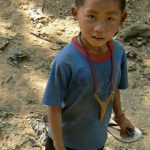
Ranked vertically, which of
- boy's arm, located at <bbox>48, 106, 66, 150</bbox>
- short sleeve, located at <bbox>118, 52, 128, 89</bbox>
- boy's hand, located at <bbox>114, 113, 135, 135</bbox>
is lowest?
boy's hand, located at <bbox>114, 113, 135, 135</bbox>

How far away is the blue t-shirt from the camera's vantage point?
1395 mm

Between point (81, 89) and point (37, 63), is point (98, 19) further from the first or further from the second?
point (37, 63)

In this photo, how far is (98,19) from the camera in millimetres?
1332

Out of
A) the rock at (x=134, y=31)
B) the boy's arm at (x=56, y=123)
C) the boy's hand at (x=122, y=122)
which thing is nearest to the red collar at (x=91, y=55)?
the boy's arm at (x=56, y=123)

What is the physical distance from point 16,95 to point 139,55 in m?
1.38

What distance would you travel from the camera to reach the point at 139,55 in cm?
370

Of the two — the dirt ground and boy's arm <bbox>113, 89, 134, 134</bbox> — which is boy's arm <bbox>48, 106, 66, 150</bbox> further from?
the dirt ground

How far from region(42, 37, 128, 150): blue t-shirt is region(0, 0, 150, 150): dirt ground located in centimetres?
103

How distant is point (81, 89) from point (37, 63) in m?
2.05

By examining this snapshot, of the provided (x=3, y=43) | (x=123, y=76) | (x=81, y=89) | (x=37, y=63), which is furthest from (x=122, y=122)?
(x=3, y=43)

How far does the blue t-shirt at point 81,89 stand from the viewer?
4.58 feet

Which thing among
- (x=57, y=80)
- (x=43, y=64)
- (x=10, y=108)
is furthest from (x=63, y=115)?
(x=43, y=64)

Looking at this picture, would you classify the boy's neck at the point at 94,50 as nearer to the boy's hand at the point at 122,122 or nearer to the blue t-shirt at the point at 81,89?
the blue t-shirt at the point at 81,89

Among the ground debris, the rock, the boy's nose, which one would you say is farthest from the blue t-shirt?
the rock
